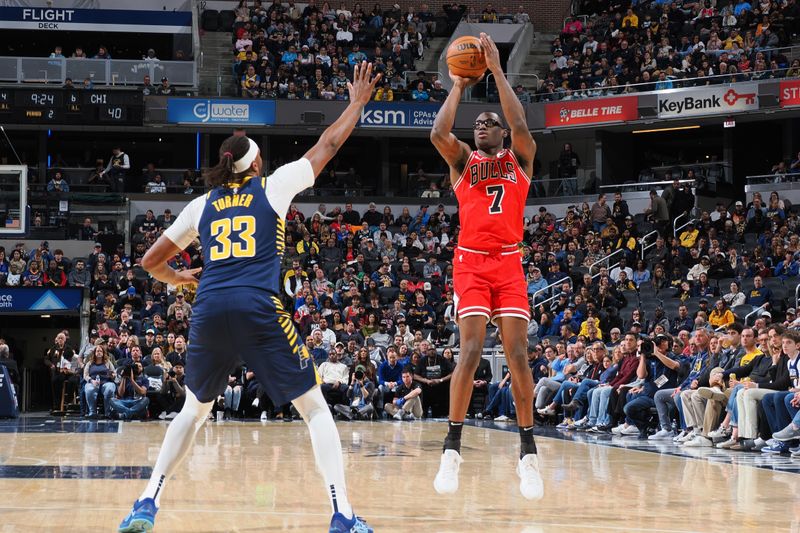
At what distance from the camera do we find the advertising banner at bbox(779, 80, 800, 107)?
27.9 metres

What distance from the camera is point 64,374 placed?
1970 cm

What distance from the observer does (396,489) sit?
295 inches

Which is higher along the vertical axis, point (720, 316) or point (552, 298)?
point (552, 298)

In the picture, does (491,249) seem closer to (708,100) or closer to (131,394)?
(131,394)

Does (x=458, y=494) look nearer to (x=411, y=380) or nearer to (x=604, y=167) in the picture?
(x=411, y=380)

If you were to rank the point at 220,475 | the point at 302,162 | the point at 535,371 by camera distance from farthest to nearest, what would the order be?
the point at 535,371 → the point at 220,475 → the point at 302,162

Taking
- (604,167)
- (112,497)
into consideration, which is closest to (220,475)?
(112,497)

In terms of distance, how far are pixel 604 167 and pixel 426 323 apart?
13295mm

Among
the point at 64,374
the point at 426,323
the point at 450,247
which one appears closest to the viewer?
the point at 64,374

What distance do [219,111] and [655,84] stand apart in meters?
12.7

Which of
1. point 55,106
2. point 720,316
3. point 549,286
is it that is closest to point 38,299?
point 55,106

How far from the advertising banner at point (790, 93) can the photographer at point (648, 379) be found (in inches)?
620

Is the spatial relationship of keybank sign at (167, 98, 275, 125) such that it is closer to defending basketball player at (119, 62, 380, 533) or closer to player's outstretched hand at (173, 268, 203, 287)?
player's outstretched hand at (173, 268, 203, 287)

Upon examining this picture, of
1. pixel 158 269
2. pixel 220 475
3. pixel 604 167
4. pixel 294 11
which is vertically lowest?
pixel 220 475
